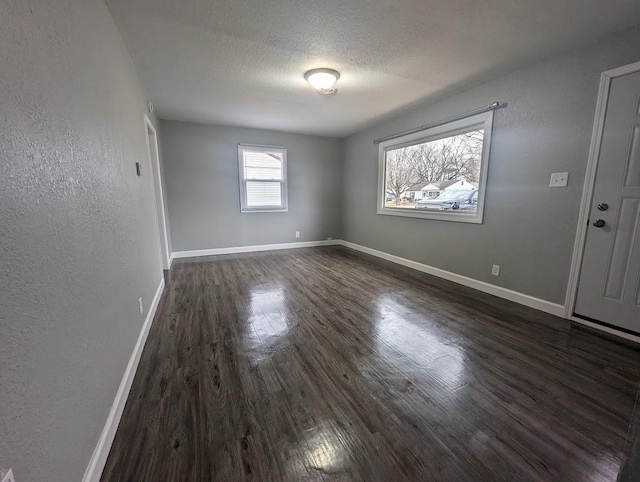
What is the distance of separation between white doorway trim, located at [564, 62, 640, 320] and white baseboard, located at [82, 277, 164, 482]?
354cm

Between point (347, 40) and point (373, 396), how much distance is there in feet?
8.84

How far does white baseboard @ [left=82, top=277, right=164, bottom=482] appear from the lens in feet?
3.48

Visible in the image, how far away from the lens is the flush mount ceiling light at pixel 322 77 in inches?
109

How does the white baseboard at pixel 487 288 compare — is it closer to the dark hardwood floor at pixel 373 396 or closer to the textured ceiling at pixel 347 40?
the dark hardwood floor at pixel 373 396

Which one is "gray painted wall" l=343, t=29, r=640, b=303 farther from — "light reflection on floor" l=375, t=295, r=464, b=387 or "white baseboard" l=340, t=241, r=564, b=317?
"light reflection on floor" l=375, t=295, r=464, b=387

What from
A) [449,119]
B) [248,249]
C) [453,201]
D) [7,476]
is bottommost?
[248,249]

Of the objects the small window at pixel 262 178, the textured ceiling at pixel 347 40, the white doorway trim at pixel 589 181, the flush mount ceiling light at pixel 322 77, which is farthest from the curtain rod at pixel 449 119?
the small window at pixel 262 178

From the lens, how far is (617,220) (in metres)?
2.22

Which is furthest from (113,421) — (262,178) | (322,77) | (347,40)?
(262,178)

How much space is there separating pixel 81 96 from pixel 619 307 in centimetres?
394

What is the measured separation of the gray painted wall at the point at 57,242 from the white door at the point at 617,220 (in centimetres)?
359

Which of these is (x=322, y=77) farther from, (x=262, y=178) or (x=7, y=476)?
(x=7, y=476)

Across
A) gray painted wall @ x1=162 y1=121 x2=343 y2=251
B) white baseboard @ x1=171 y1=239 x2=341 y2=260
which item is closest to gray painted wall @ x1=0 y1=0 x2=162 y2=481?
gray painted wall @ x1=162 y1=121 x2=343 y2=251

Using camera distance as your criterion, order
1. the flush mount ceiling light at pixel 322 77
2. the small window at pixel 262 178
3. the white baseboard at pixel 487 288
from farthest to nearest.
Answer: the small window at pixel 262 178
the flush mount ceiling light at pixel 322 77
the white baseboard at pixel 487 288
